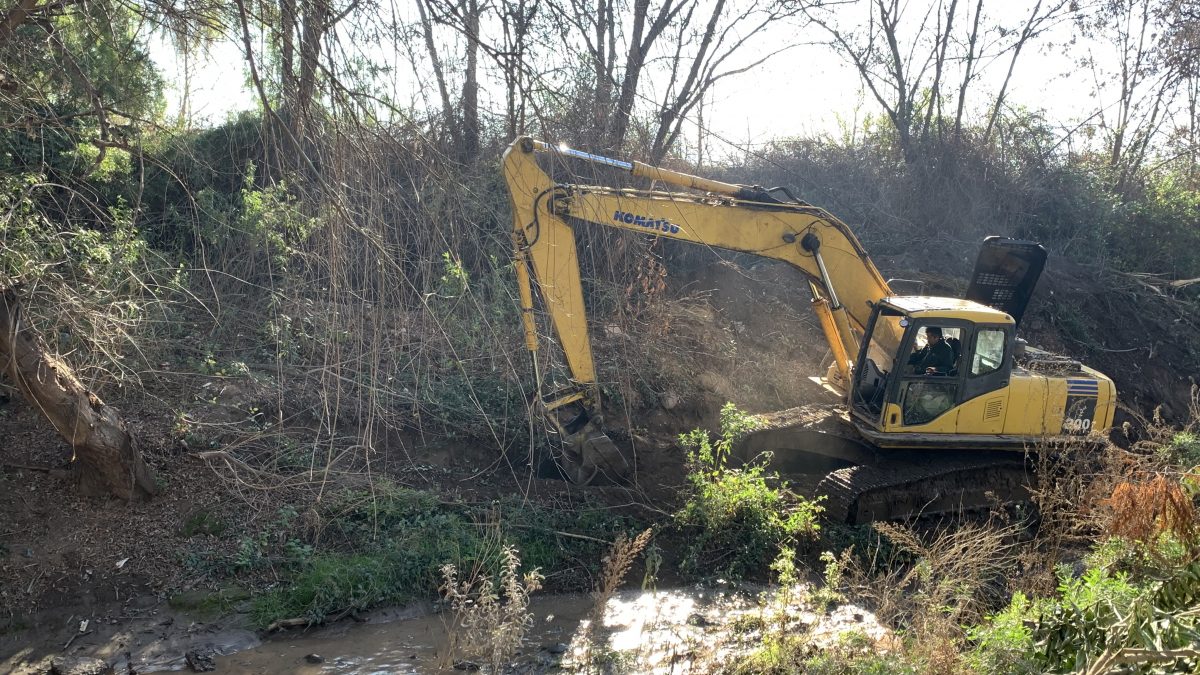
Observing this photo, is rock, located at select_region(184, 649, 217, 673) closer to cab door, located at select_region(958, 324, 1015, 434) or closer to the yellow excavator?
the yellow excavator

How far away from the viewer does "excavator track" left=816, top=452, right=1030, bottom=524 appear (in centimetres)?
849

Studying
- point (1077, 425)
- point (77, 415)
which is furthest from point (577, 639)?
point (1077, 425)

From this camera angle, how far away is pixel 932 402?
8781 mm

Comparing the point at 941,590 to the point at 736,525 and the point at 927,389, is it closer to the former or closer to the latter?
the point at 736,525

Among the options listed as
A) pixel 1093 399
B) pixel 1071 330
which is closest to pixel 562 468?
pixel 1093 399

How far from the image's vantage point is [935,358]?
8.76 m

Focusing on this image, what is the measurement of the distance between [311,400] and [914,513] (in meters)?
6.06

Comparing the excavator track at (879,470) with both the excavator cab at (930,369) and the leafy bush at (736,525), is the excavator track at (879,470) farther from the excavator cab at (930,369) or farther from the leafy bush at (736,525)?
the leafy bush at (736,525)

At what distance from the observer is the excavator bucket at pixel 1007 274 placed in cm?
1046

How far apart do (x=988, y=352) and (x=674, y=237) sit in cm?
344

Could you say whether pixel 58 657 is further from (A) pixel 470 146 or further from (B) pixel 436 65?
(B) pixel 436 65

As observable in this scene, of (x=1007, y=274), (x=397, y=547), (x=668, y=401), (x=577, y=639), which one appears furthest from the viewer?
(x=668, y=401)

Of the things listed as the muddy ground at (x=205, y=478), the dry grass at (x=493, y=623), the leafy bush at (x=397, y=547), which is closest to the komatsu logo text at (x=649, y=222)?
the muddy ground at (x=205, y=478)

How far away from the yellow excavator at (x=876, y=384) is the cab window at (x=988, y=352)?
0.05ft
